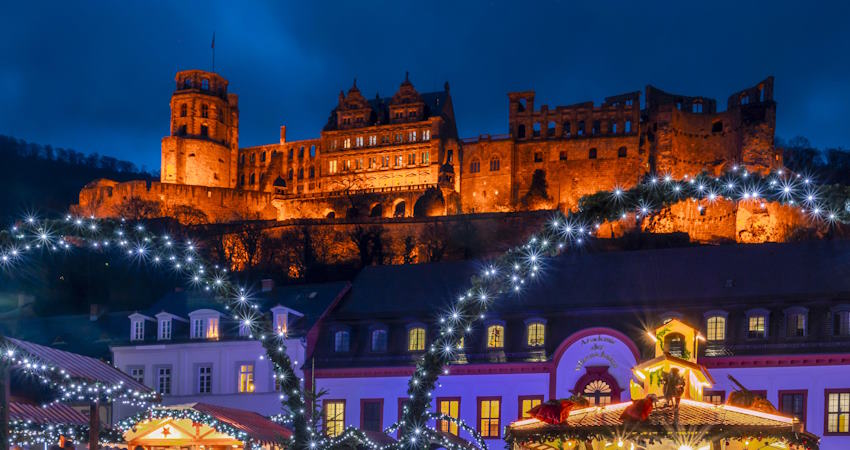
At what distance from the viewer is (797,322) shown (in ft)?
117

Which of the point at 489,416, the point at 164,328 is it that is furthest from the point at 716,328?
the point at 164,328

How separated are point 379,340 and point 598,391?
27.0ft

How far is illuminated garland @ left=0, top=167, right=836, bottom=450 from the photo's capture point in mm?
17109

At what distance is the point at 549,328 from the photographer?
125ft

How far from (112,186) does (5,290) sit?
3917 cm

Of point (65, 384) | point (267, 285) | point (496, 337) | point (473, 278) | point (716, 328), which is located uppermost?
point (267, 285)

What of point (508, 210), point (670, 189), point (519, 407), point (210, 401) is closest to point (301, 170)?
point (508, 210)

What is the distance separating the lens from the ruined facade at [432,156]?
322ft

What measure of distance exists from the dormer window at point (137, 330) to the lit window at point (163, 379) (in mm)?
1893

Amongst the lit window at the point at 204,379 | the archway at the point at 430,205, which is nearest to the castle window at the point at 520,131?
the archway at the point at 430,205

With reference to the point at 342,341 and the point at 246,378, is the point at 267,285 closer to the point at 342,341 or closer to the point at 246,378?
the point at 246,378

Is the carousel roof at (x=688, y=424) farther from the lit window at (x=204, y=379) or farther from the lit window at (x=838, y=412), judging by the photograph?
the lit window at (x=204, y=379)

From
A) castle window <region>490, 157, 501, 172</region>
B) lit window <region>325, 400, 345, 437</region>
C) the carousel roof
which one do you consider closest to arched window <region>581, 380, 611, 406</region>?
lit window <region>325, 400, 345, 437</region>

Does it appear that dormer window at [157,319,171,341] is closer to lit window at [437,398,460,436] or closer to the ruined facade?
lit window at [437,398,460,436]
